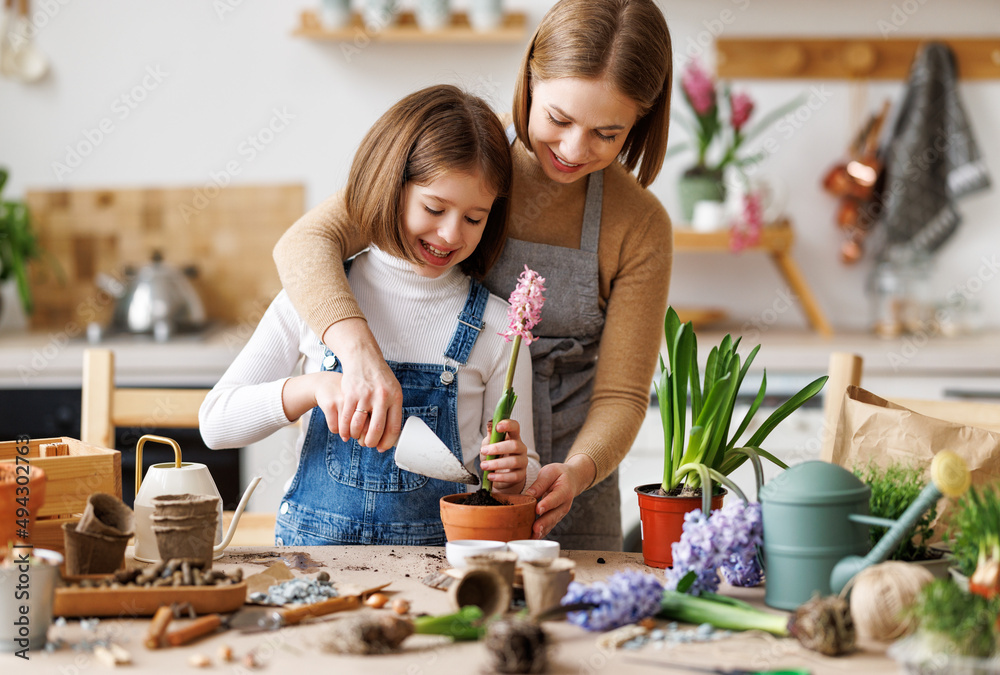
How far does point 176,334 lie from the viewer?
279 cm

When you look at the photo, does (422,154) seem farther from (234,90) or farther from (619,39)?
(234,90)

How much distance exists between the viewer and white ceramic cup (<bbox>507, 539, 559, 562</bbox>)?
1.03m

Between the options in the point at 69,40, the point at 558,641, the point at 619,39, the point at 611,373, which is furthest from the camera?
the point at 69,40

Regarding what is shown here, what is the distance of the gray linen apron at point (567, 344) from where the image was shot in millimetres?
1510

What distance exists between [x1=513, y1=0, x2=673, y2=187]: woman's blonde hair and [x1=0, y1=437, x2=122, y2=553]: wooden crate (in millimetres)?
759

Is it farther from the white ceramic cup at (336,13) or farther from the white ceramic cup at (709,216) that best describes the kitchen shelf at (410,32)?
the white ceramic cup at (709,216)

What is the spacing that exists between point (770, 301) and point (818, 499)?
2.30m

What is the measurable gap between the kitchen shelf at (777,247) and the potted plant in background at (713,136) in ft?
0.17

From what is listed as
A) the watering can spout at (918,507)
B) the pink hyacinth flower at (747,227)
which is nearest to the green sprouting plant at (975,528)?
the watering can spout at (918,507)

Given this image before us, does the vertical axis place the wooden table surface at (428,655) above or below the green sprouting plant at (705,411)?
below

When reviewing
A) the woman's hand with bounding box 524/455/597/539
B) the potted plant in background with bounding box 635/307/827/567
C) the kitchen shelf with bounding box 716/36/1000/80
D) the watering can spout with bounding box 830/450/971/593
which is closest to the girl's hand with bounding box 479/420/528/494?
the woman's hand with bounding box 524/455/597/539

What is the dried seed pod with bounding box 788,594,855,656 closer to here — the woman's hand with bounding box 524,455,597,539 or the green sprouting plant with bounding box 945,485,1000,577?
the green sprouting plant with bounding box 945,485,1000,577

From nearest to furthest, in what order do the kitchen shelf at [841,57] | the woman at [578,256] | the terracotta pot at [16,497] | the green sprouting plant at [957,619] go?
the green sprouting plant at [957,619]
the terracotta pot at [16,497]
the woman at [578,256]
the kitchen shelf at [841,57]

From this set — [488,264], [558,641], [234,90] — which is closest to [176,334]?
[234,90]
